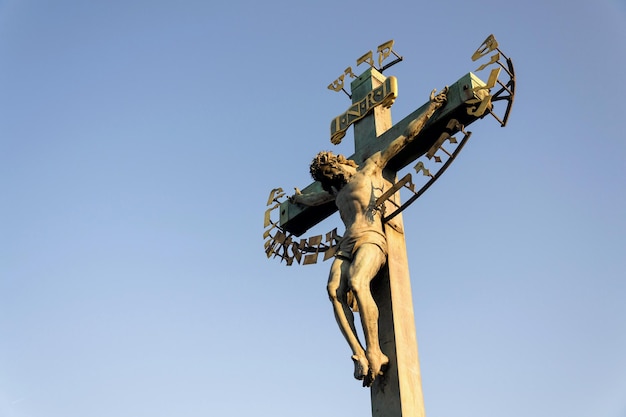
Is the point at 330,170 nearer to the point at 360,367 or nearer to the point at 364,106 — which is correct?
the point at 364,106

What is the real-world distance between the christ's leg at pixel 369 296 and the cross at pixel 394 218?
0.38 feet

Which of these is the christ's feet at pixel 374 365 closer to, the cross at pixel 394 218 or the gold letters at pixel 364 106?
the cross at pixel 394 218

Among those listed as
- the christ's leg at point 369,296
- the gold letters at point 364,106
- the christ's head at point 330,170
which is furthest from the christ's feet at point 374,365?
the gold letters at point 364,106

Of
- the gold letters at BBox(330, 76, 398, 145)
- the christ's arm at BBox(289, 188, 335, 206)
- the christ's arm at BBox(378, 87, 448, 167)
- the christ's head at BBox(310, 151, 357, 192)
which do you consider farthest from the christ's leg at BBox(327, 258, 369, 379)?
the gold letters at BBox(330, 76, 398, 145)

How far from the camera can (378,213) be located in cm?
716

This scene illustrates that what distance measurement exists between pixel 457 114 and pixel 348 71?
1791mm

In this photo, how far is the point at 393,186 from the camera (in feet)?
23.5

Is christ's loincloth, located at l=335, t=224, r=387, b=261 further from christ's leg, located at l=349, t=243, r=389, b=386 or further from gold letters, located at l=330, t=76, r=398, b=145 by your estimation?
gold letters, located at l=330, t=76, r=398, b=145

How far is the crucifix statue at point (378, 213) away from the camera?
252 inches

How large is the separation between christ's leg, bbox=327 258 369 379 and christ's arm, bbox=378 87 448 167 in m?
1.15

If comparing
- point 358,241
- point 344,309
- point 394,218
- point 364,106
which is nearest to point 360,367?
point 344,309

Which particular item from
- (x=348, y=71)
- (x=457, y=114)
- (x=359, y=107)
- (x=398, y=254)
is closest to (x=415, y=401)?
(x=398, y=254)

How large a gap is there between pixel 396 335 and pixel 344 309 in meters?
0.46

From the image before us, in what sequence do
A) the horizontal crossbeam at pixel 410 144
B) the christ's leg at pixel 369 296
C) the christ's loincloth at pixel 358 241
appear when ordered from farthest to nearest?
the horizontal crossbeam at pixel 410 144 → the christ's loincloth at pixel 358 241 → the christ's leg at pixel 369 296
